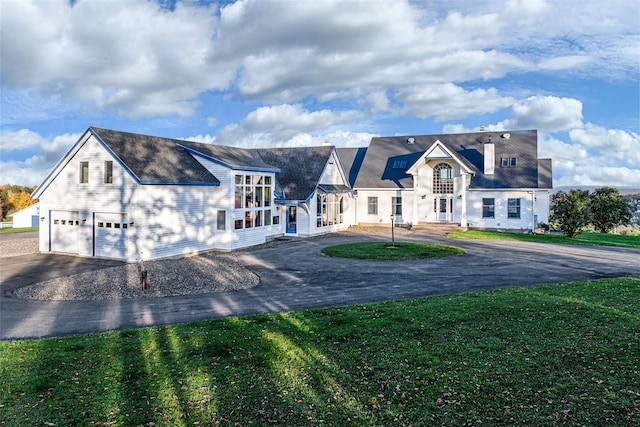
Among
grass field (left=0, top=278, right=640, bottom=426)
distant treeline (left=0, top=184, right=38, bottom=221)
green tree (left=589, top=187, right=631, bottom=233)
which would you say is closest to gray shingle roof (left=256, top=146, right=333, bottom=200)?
grass field (left=0, top=278, right=640, bottom=426)

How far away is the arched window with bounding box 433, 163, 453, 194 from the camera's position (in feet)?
127

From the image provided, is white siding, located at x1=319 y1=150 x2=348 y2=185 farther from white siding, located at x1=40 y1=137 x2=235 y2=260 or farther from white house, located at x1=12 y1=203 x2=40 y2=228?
white house, located at x1=12 y1=203 x2=40 y2=228

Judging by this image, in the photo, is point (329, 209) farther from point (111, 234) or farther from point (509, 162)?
point (111, 234)

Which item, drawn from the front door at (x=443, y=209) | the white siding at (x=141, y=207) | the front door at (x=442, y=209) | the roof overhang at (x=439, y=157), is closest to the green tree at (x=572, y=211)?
the roof overhang at (x=439, y=157)

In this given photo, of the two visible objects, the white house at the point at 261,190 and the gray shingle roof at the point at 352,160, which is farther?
the gray shingle roof at the point at 352,160

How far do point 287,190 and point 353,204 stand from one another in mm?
9519

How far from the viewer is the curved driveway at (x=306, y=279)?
12.3 metres

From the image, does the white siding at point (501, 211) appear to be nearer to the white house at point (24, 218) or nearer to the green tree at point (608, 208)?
the green tree at point (608, 208)

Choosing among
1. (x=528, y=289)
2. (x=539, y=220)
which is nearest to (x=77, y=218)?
(x=528, y=289)

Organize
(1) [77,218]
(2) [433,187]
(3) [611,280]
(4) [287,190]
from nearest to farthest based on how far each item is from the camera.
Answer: (3) [611,280]
(1) [77,218]
(4) [287,190]
(2) [433,187]

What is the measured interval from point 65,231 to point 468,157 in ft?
105

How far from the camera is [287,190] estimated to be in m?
32.9

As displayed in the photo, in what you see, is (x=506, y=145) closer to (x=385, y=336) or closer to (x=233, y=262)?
(x=233, y=262)

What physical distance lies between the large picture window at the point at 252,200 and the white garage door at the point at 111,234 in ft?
20.8
